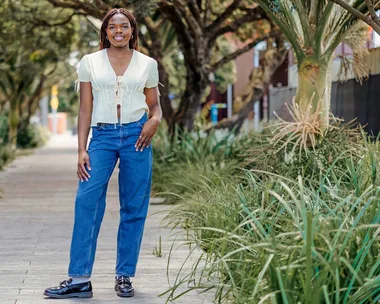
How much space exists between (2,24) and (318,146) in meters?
12.0

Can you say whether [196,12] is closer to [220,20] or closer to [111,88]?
[220,20]

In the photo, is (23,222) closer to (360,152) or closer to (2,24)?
(360,152)

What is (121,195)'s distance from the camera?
6.41 meters

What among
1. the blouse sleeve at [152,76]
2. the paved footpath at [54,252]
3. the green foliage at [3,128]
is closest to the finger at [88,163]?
the blouse sleeve at [152,76]

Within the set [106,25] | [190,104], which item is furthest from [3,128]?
[106,25]

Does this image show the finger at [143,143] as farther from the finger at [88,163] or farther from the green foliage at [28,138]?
the green foliage at [28,138]

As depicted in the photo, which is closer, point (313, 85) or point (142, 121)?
point (142, 121)

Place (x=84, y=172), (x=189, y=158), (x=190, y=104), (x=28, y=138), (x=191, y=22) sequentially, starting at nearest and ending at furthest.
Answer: (x=84, y=172)
(x=189, y=158)
(x=191, y=22)
(x=190, y=104)
(x=28, y=138)

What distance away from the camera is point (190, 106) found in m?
18.5

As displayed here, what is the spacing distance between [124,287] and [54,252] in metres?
2.09

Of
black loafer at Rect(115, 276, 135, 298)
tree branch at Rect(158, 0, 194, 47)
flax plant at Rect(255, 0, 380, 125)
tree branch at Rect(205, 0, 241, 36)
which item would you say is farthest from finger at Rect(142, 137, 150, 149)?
tree branch at Rect(205, 0, 241, 36)

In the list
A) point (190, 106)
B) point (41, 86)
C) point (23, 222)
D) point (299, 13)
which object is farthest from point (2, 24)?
point (41, 86)

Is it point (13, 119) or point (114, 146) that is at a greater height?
point (114, 146)

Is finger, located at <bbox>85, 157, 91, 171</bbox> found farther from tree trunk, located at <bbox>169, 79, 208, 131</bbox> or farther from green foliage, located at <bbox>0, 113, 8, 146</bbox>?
green foliage, located at <bbox>0, 113, 8, 146</bbox>
